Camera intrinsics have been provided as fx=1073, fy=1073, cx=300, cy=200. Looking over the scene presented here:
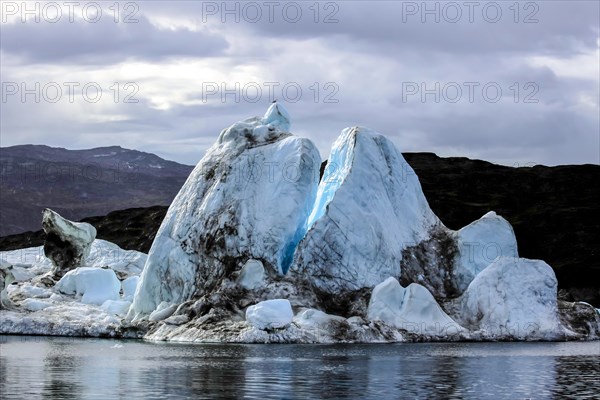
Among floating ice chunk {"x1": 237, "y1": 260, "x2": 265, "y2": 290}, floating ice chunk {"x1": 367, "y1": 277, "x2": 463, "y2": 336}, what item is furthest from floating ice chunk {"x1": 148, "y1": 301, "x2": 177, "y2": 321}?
floating ice chunk {"x1": 367, "y1": 277, "x2": 463, "y2": 336}

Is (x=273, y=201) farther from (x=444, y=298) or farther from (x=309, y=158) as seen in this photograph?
(x=444, y=298)

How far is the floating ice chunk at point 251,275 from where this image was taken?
169 ft

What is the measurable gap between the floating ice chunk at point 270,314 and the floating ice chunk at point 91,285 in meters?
16.0

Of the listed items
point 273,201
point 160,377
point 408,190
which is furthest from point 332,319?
point 160,377

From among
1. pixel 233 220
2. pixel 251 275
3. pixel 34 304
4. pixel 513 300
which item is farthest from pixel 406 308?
pixel 34 304

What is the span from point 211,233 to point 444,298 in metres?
12.3

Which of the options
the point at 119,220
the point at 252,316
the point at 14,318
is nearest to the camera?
the point at 252,316

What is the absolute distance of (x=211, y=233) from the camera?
54062 mm

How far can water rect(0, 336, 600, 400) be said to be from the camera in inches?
1201

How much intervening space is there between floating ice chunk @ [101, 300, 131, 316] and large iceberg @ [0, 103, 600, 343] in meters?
0.08

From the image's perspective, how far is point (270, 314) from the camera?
4722 cm

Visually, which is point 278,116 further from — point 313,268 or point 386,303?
point 386,303

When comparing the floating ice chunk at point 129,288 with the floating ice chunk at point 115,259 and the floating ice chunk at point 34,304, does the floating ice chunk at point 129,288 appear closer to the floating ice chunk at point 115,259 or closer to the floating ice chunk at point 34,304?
the floating ice chunk at point 34,304

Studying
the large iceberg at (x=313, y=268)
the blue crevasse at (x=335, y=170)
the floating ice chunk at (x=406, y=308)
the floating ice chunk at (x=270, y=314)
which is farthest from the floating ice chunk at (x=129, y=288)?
the floating ice chunk at (x=406, y=308)
